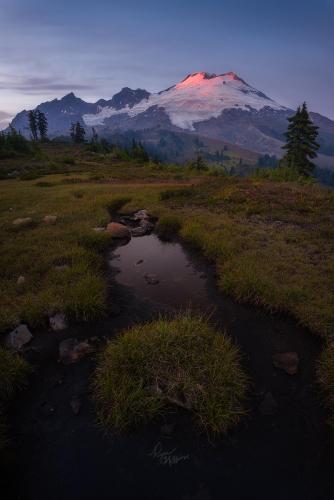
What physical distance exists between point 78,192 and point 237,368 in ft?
68.8

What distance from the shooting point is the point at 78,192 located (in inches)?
955

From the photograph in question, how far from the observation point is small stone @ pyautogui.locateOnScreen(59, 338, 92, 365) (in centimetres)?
730

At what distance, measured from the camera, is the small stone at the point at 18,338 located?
7.60 meters

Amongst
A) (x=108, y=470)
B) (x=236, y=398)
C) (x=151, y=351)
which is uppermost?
(x=151, y=351)

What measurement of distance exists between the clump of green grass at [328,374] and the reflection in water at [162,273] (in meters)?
3.47

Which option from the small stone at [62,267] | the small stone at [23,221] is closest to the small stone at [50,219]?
the small stone at [23,221]

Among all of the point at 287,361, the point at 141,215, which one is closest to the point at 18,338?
the point at 287,361

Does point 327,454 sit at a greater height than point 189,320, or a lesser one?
lesser

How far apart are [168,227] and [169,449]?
40.3 ft

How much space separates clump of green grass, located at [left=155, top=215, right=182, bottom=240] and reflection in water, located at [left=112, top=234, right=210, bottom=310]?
3.34ft

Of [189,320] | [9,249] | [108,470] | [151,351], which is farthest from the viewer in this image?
[9,249]

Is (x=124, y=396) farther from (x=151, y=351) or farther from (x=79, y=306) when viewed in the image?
(x=79, y=306)

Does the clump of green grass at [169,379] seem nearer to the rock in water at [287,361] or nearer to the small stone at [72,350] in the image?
the small stone at [72,350]

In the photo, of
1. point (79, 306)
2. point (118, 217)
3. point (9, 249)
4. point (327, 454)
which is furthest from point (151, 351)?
point (118, 217)
